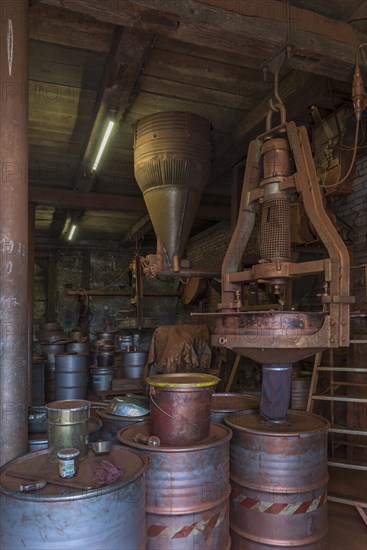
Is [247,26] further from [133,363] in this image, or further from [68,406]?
[133,363]

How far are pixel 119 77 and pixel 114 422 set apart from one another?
2.74m

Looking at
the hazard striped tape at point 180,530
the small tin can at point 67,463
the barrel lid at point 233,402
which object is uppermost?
the small tin can at point 67,463

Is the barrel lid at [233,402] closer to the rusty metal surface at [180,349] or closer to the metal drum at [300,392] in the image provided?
the metal drum at [300,392]

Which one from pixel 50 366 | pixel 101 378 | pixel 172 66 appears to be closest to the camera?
pixel 172 66

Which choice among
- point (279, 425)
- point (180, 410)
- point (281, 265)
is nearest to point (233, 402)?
point (279, 425)

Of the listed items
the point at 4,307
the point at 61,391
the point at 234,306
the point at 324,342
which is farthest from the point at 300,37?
the point at 61,391

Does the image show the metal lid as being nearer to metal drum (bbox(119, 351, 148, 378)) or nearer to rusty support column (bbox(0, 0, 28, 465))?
rusty support column (bbox(0, 0, 28, 465))

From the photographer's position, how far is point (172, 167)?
4.46 m

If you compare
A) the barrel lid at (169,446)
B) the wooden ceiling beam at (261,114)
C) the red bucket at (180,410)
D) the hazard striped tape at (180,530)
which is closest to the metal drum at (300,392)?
the barrel lid at (169,446)

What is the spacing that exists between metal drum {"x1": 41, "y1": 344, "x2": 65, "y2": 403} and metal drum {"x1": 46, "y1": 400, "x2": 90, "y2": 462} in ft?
18.7

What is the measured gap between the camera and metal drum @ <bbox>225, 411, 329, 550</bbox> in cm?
275

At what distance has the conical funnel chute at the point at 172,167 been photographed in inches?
175

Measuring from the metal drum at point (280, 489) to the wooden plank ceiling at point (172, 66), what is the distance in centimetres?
272

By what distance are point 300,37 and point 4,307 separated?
2728 mm
